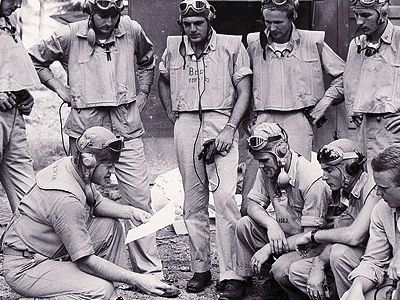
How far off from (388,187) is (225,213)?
1.86m

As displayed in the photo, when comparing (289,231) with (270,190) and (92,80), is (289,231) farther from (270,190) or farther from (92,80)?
(92,80)

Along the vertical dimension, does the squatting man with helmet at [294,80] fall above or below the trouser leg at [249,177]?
above

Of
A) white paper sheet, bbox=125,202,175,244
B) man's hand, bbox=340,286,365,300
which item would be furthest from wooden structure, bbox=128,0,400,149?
man's hand, bbox=340,286,365,300

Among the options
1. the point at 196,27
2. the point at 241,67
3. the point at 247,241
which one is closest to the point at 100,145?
the point at 247,241

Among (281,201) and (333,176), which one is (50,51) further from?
(333,176)

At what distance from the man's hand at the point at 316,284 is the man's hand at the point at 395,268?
65cm

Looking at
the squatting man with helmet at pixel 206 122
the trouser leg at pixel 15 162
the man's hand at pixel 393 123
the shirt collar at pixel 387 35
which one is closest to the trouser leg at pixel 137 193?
the squatting man with helmet at pixel 206 122

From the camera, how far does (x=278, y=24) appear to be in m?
7.01

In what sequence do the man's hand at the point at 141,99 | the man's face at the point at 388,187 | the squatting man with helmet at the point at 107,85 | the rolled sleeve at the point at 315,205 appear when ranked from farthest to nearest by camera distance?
the man's hand at the point at 141,99
the squatting man with helmet at the point at 107,85
the rolled sleeve at the point at 315,205
the man's face at the point at 388,187

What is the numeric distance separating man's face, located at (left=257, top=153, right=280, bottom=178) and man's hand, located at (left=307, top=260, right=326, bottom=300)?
0.76 metres

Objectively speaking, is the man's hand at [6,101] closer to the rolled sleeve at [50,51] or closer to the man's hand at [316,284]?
the rolled sleeve at [50,51]

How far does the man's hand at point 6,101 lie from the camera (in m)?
7.24

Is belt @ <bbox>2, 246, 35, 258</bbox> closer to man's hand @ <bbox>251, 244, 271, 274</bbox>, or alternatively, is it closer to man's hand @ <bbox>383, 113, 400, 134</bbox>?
man's hand @ <bbox>251, 244, 271, 274</bbox>

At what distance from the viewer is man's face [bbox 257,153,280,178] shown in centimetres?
636
